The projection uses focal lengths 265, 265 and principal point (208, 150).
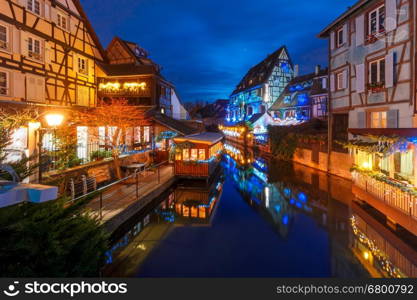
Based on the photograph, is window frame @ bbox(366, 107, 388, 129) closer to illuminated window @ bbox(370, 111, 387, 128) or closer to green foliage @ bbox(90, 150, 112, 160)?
illuminated window @ bbox(370, 111, 387, 128)

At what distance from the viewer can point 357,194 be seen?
38.4ft

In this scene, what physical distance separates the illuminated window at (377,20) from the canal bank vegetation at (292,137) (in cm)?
762

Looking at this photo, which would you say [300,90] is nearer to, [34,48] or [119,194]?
[34,48]

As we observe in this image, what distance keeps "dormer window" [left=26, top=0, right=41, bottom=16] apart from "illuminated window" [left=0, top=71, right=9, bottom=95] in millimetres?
4382

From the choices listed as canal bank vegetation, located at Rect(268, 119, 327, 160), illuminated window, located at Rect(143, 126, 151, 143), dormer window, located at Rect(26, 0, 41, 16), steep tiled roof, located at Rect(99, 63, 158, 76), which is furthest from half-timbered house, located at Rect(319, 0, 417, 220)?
dormer window, located at Rect(26, 0, 41, 16)

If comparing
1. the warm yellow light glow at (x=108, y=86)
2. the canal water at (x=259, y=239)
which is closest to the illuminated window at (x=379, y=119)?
the canal water at (x=259, y=239)

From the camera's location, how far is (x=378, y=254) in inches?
277

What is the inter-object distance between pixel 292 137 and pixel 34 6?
69.2 feet

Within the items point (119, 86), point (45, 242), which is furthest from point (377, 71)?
point (119, 86)

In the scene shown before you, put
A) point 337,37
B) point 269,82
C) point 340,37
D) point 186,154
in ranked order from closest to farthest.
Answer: point 186,154
point 340,37
point 337,37
point 269,82

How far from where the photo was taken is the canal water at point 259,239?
643 cm

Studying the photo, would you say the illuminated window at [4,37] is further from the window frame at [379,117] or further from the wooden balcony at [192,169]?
the window frame at [379,117]

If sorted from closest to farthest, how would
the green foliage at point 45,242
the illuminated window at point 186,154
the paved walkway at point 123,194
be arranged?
the green foliage at point 45,242, the paved walkway at point 123,194, the illuminated window at point 186,154

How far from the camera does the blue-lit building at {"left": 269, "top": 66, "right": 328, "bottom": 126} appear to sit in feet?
104
